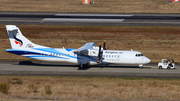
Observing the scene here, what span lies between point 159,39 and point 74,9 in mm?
38536

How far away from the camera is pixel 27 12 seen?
86438 mm

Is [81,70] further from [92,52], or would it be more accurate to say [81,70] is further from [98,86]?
[98,86]

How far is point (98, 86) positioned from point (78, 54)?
10838 mm

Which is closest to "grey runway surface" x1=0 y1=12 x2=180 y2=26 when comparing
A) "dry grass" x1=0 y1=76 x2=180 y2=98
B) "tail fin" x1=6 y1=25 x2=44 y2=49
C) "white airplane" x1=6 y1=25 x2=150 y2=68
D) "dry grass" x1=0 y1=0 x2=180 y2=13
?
"dry grass" x1=0 y1=0 x2=180 y2=13

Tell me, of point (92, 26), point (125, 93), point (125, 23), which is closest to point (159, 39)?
point (125, 23)

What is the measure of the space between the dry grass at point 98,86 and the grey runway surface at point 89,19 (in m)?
36.4

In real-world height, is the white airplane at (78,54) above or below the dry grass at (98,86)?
above

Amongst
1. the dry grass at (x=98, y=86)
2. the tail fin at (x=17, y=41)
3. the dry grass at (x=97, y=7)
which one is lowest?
the dry grass at (x=98, y=86)

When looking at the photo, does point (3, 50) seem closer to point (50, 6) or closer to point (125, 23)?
point (125, 23)

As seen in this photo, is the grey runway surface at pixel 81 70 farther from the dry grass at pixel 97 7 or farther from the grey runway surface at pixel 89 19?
the dry grass at pixel 97 7

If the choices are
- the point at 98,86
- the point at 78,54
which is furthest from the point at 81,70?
the point at 98,86

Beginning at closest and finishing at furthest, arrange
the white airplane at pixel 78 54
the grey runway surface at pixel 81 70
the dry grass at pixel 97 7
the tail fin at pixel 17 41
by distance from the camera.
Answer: the grey runway surface at pixel 81 70, the white airplane at pixel 78 54, the tail fin at pixel 17 41, the dry grass at pixel 97 7

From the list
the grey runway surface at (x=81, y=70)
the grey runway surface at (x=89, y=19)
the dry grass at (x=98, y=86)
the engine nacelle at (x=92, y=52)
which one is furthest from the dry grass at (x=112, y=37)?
the dry grass at (x=98, y=86)

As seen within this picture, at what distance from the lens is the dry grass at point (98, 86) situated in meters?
32.4
